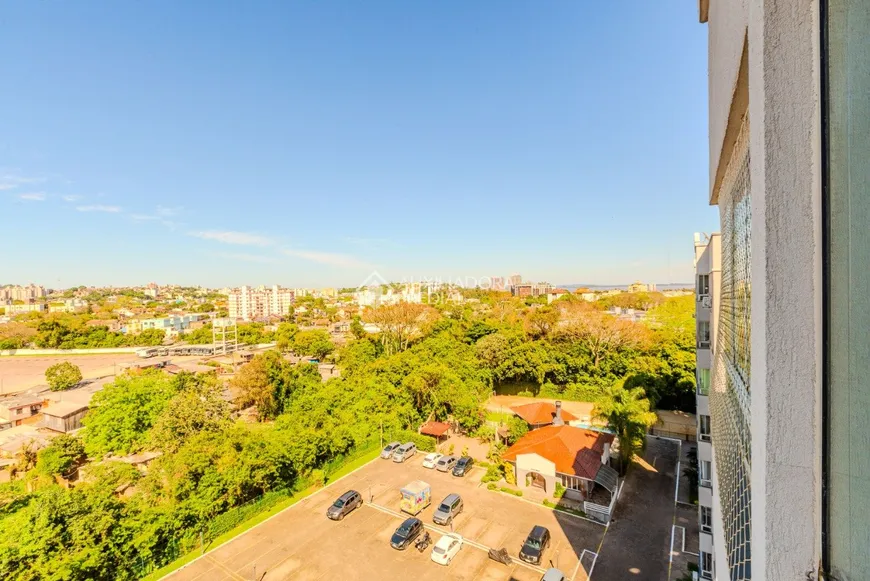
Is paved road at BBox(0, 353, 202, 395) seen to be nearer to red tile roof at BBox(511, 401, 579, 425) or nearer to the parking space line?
the parking space line

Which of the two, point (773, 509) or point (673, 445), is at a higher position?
point (773, 509)

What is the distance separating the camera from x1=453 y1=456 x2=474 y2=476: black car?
1185 cm

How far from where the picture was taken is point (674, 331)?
21.2 m

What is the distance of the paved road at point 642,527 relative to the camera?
7957 mm

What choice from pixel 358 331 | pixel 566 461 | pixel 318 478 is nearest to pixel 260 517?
pixel 318 478

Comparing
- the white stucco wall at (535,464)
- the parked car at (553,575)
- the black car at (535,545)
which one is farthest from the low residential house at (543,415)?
the parked car at (553,575)

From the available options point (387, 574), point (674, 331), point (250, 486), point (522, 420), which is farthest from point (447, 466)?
point (674, 331)

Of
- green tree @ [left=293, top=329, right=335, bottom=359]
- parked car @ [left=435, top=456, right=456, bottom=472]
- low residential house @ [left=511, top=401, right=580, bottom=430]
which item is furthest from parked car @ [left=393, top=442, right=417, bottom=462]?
green tree @ [left=293, top=329, right=335, bottom=359]

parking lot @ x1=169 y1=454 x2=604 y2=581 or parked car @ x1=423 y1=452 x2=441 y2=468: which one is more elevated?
parked car @ x1=423 y1=452 x2=441 y2=468

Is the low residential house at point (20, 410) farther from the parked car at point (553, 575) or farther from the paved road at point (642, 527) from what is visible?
the paved road at point (642, 527)

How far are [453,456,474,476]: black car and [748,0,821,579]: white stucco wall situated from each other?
11896 millimetres

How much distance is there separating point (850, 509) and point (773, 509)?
172 millimetres

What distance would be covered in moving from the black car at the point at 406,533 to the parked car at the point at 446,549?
65 cm

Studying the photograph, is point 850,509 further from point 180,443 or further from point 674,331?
point 674,331
